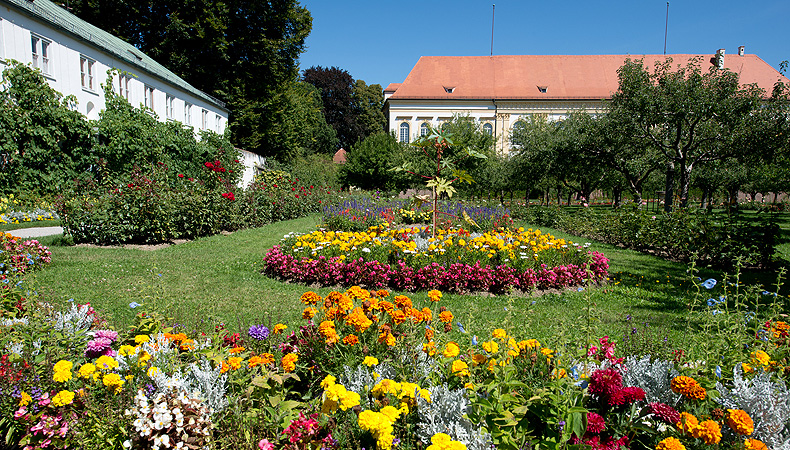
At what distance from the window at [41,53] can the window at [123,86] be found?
3.41 metres

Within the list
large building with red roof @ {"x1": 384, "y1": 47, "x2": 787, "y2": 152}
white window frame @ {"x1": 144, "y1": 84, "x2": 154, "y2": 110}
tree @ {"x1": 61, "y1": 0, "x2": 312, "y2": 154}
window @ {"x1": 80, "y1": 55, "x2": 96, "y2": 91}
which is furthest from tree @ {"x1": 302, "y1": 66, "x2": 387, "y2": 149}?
window @ {"x1": 80, "y1": 55, "x2": 96, "y2": 91}

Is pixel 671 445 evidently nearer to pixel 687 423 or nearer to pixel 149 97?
pixel 687 423

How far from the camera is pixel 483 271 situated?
6422 millimetres

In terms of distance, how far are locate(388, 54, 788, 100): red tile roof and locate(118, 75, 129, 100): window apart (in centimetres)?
3117

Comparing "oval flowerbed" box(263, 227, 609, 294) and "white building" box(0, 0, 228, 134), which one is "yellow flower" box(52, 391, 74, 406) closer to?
"oval flowerbed" box(263, 227, 609, 294)

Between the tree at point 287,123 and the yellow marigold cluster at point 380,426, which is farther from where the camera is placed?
the tree at point 287,123

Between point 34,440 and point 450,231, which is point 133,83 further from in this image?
point 34,440

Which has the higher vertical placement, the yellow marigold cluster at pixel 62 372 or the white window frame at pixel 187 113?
the white window frame at pixel 187 113

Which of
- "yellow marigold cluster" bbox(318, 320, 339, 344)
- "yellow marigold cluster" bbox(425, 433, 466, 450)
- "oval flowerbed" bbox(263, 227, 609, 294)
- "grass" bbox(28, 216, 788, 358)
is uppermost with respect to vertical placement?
"yellow marigold cluster" bbox(318, 320, 339, 344)

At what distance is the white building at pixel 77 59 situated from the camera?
1263cm

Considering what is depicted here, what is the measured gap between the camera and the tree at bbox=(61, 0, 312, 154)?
2447cm

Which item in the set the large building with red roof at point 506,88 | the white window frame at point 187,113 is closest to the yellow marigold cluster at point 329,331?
the white window frame at point 187,113

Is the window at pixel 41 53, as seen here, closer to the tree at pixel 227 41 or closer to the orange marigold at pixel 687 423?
the tree at pixel 227 41

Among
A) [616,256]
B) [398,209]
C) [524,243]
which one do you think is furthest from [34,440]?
[398,209]
